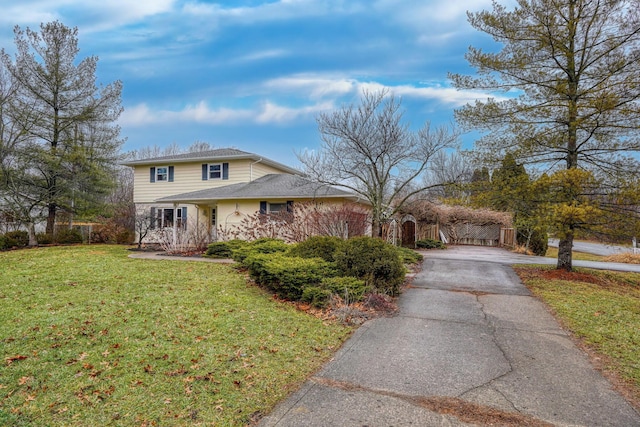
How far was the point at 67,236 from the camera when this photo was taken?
19.3 m

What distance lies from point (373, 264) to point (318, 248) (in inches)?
67.4

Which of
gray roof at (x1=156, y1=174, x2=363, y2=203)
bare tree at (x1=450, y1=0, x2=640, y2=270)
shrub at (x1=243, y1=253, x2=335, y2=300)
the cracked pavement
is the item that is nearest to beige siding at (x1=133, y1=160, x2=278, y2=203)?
gray roof at (x1=156, y1=174, x2=363, y2=203)

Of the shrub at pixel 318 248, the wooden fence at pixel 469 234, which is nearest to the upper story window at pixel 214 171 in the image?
the shrub at pixel 318 248

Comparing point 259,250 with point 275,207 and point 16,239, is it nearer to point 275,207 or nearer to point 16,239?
point 275,207

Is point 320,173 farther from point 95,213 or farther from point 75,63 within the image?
point 75,63

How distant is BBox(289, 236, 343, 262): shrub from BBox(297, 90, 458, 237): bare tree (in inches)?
186

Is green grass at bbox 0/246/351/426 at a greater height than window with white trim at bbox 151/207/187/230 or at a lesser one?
lesser

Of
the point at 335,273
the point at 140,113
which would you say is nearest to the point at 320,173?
the point at 335,273

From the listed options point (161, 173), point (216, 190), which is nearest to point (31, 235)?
point (161, 173)

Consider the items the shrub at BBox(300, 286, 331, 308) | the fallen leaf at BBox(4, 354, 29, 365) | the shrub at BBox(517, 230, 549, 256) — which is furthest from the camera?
the shrub at BBox(517, 230, 549, 256)

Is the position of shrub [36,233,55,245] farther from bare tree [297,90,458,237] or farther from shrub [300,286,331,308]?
Answer: shrub [300,286,331,308]

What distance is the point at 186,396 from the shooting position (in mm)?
3461

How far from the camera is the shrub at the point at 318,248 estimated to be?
8773 millimetres

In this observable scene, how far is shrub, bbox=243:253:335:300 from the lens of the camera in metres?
7.23
